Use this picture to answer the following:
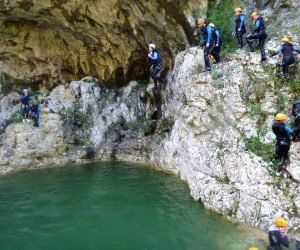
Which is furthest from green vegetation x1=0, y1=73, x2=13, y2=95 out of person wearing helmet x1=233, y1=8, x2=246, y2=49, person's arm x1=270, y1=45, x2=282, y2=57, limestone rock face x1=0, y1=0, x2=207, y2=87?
person's arm x1=270, y1=45, x2=282, y2=57

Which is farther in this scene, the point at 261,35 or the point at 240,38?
the point at 240,38

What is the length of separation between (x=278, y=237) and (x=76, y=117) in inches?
668

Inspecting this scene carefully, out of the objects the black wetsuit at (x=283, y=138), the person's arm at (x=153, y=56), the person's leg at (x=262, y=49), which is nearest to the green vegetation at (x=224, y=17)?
the person's leg at (x=262, y=49)

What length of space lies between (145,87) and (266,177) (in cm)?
1328

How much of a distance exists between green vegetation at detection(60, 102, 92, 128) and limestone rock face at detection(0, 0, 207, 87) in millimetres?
2846

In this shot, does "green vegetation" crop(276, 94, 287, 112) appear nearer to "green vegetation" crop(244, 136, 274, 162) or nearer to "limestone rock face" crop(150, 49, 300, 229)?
"limestone rock face" crop(150, 49, 300, 229)

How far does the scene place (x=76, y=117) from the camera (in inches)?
960

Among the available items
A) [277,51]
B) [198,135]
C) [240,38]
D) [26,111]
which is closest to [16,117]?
[26,111]

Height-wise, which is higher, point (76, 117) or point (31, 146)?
point (76, 117)

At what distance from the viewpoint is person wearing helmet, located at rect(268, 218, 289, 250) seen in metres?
9.98

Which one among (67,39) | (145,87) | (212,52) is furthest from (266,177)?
(67,39)

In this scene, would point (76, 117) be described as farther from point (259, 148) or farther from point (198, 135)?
point (259, 148)

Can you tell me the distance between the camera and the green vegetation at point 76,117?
946 inches

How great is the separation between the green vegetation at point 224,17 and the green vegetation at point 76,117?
34.5 ft
